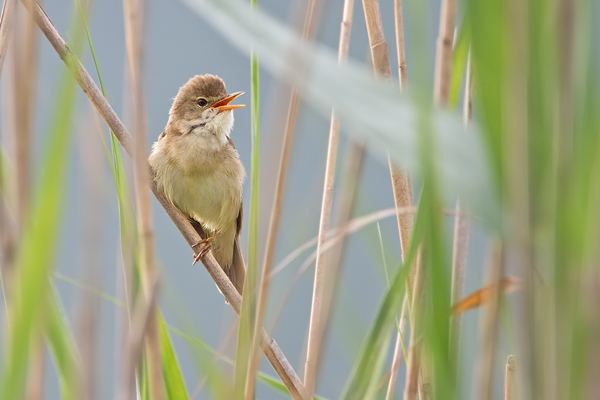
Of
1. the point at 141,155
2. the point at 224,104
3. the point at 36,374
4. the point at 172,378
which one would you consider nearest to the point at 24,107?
the point at 141,155

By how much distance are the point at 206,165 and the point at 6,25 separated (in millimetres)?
1213

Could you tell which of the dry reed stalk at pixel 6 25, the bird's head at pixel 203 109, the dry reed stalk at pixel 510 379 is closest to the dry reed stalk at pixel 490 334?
the dry reed stalk at pixel 510 379

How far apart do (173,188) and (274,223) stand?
4.65 feet

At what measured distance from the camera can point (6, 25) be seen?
1002 millimetres

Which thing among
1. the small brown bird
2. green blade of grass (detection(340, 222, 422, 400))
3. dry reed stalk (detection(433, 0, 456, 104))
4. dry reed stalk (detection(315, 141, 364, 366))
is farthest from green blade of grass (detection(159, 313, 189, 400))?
the small brown bird

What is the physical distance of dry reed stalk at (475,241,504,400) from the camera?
69 cm

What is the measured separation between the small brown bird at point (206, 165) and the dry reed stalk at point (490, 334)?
1429mm

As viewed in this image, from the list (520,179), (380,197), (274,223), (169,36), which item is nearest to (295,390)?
(274,223)

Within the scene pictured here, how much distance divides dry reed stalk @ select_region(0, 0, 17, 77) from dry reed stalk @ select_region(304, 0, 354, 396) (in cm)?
52

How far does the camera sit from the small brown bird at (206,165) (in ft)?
7.16

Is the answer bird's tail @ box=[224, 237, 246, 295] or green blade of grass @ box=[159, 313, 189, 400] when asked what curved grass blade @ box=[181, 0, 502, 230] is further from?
bird's tail @ box=[224, 237, 246, 295]

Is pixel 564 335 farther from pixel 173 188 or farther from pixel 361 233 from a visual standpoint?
pixel 173 188

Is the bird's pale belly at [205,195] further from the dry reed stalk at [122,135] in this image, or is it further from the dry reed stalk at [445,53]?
the dry reed stalk at [445,53]

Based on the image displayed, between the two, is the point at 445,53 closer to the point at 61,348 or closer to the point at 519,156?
the point at 519,156
